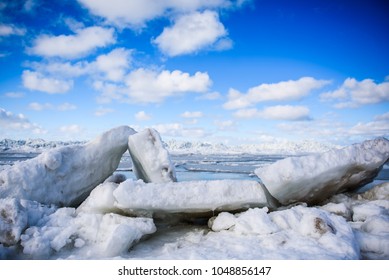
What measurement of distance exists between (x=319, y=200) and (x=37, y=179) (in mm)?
3871

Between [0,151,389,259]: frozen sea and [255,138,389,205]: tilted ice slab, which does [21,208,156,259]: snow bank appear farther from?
[255,138,389,205]: tilted ice slab

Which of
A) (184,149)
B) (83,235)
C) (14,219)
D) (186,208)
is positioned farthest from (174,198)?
(184,149)

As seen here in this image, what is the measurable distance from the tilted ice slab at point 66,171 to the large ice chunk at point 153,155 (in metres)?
0.49

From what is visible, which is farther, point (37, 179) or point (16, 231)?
point (37, 179)

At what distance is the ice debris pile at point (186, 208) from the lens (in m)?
2.96

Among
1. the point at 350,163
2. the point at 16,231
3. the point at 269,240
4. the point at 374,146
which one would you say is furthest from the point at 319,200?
the point at 16,231

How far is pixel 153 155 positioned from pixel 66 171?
4.03 feet

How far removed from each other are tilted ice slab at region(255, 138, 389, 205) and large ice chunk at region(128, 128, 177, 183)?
1.20 m

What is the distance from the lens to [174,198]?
3477mm

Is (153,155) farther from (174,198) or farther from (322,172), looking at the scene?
(322,172)
